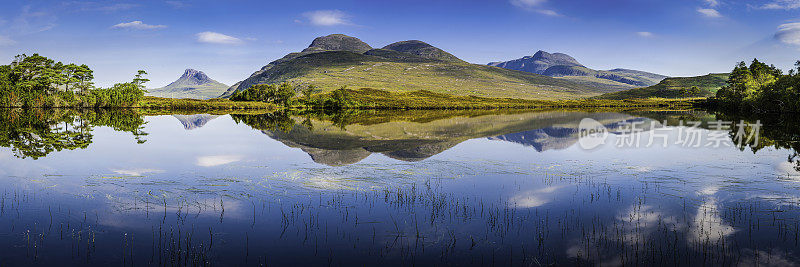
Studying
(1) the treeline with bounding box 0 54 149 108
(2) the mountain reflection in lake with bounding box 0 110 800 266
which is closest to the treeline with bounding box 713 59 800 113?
(2) the mountain reflection in lake with bounding box 0 110 800 266

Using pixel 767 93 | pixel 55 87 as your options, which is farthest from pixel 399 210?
pixel 55 87

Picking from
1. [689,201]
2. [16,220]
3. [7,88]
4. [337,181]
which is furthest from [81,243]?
[7,88]

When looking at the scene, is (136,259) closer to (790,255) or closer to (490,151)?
(790,255)

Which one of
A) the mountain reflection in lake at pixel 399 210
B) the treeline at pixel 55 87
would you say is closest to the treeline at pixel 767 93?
the mountain reflection in lake at pixel 399 210

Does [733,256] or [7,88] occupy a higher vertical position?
[7,88]

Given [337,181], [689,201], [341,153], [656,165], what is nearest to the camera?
[689,201]

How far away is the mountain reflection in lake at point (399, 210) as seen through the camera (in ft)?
31.0

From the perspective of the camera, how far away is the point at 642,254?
9.35m

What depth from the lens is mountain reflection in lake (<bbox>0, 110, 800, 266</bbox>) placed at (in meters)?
9.45

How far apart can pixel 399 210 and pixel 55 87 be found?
13438cm

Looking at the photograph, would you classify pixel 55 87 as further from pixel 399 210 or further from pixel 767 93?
pixel 767 93

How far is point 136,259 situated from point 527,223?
371 inches

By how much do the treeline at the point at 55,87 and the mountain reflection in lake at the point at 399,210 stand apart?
340 ft

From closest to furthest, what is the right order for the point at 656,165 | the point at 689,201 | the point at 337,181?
the point at 689,201, the point at 337,181, the point at 656,165
